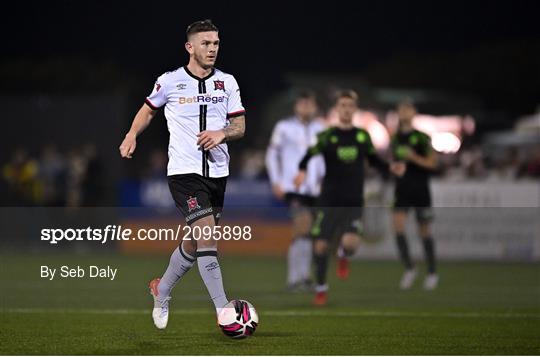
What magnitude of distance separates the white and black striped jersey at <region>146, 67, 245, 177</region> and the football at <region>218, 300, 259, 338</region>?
3.65 feet

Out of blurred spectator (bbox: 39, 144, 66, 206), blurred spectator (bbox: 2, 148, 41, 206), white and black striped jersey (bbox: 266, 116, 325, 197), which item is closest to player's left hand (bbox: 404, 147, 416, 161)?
white and black striped jersey (bbox: 266, 116, 325, 197)

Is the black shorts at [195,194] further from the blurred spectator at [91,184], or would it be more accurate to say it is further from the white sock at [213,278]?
the blurred spectator at [91,184]

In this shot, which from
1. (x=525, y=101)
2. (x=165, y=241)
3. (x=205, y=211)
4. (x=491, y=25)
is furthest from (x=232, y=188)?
(x=525, y=101)

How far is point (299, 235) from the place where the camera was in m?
17.1

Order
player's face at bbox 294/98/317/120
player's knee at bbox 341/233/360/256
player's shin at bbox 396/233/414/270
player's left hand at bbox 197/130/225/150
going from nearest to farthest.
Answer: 1. player's left hand at bbox 197/130/225/150
2. player's knee at bbox 341/233/360/256
3. player's face at bbox 294/98/317/120
4. player's shin at bbox 396/233/414/270

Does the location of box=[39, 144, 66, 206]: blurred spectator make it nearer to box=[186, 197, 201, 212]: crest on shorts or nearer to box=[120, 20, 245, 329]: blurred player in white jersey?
box=[120, 20, 245, 329]: blurred player in white jersey

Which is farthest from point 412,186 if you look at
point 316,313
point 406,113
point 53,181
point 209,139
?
point 53,181

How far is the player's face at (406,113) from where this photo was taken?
17.5m

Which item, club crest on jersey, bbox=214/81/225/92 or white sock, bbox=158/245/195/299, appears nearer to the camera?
club crest on jersey, bbox=214/81/225/92

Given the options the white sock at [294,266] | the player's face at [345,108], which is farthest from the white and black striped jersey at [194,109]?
the white sock at [294,266]

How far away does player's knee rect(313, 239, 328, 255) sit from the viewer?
15.0 metres

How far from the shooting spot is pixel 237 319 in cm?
1012

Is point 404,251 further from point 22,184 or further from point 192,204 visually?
point 22,184

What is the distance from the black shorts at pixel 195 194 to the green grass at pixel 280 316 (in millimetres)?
1072
